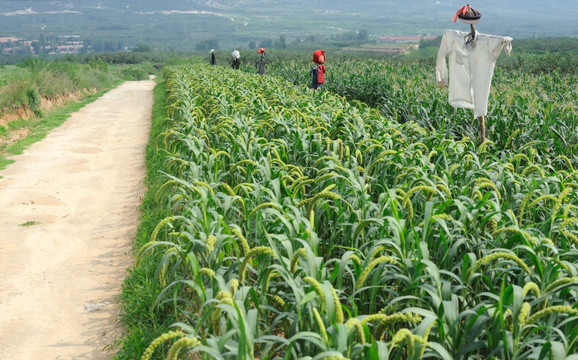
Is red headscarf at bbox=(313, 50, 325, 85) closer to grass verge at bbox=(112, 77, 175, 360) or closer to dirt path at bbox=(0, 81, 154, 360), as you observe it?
dirt path at bbox=(0, 81, 154, 360)

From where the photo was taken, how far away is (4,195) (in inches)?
309

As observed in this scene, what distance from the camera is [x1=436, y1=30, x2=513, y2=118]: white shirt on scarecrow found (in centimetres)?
788

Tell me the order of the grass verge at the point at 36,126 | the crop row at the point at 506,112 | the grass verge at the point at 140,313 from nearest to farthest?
the grass verge at the point at 140,313 → the crop row at the point at 506,112 → the grass verge at the point at 36,126

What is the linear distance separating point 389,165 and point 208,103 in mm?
5705

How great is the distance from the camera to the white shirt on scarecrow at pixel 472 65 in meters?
7.88

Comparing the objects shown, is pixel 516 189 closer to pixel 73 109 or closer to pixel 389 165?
pixel 389 165

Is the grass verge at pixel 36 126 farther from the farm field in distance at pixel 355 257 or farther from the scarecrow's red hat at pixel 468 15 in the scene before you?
the scarecrow's red hat at pixel 468 15

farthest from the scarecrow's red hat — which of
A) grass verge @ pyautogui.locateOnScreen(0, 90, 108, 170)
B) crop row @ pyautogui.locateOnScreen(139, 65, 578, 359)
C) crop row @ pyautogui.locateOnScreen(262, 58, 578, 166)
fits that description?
grass verge @ pyautogui.locateOnScreen(0, 90, 108, 170)

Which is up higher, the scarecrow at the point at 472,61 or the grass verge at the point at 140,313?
the scarecrow at the point at 472,61

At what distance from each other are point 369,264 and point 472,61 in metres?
6.51

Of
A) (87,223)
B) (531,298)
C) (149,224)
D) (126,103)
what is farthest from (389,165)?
(126,103)

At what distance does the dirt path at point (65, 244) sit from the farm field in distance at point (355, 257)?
A: 394 millimetres

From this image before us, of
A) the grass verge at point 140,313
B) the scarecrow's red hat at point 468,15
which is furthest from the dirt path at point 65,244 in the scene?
the scarecrow's red hat at point 468,15

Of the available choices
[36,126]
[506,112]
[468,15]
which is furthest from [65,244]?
[36,126]
